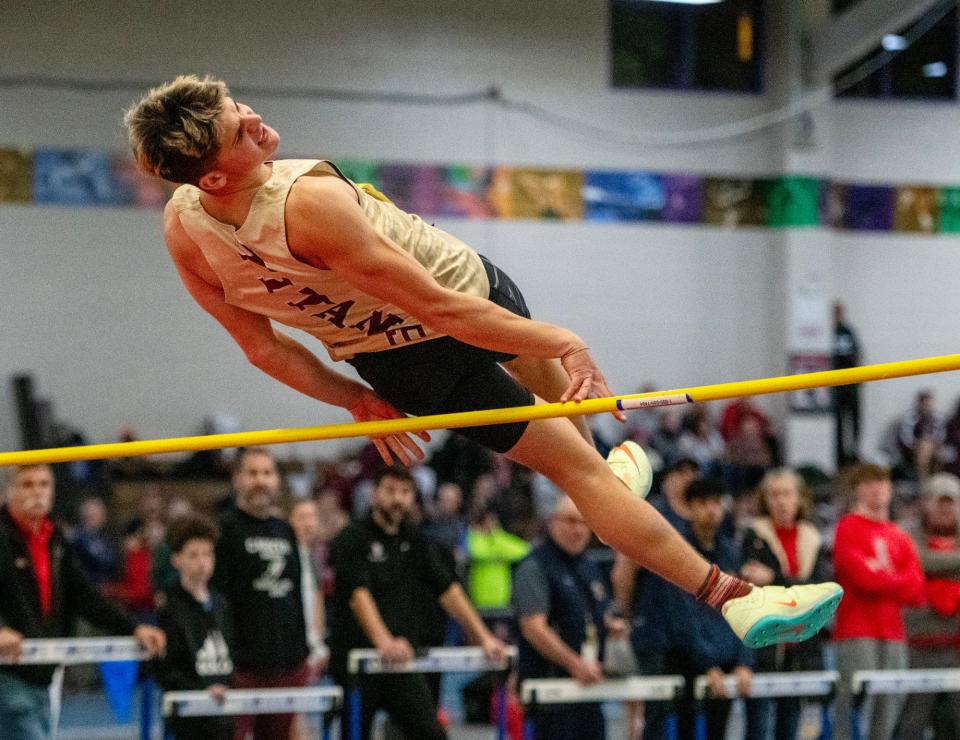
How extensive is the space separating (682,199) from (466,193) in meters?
2.16

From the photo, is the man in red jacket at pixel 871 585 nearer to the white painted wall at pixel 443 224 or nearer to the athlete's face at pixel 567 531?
the athlete's face at pixel 567 531

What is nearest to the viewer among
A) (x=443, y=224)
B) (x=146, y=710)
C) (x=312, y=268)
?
(x=312, y=268)

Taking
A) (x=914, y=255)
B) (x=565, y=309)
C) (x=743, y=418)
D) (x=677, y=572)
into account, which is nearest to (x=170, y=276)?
(x=565, y=309)

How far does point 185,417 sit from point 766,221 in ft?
19.3

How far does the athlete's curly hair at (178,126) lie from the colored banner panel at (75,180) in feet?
32.0

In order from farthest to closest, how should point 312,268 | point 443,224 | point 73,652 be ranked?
point 443,224
point 73,652
point 312,268

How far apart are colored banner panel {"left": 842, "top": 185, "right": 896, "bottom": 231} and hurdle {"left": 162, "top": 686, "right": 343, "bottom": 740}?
9992 mm

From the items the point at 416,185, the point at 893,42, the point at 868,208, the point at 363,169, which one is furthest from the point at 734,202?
the point at 363,169

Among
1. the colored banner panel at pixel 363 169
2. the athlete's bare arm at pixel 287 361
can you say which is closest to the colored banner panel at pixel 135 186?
the colored banner panel at pixel 363 169

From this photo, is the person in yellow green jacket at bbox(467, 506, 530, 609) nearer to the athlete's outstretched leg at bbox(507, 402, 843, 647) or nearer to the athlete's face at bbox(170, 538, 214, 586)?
the athlete's face at bbox(170, 538, 214, 586)

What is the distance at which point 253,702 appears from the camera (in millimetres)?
4871

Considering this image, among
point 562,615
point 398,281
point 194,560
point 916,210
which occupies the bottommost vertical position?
point 562,615

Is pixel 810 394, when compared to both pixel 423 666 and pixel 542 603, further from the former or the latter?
pixel 423 666

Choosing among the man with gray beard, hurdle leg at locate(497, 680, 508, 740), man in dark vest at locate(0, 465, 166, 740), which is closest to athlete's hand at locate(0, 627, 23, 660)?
man in dark vest at locate(0, 465, 166, 740)
